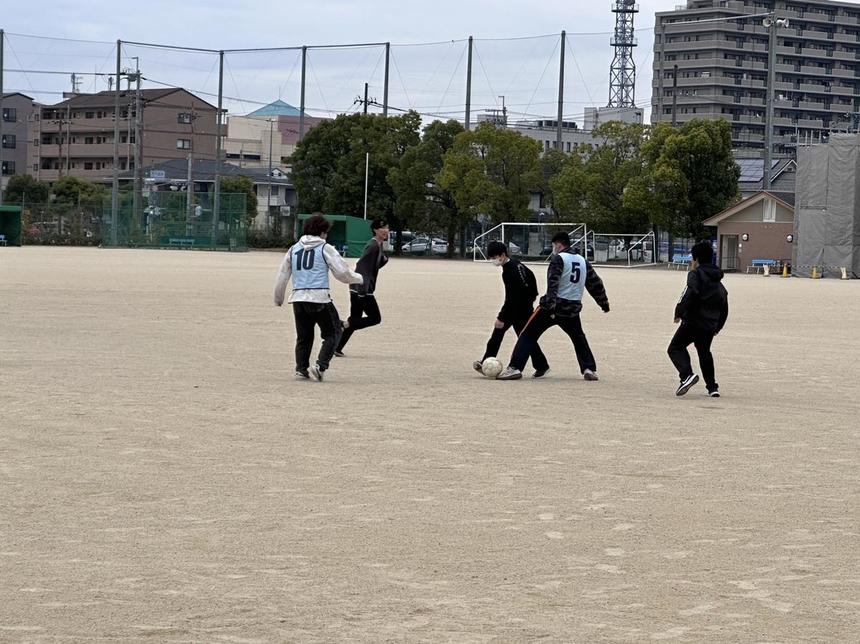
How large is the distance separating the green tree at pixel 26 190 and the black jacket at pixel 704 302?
3690 inches

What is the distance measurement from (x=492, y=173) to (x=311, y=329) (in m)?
60.6

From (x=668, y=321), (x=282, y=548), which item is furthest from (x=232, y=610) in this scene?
(x=668, y=321)

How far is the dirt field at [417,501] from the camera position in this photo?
4848 mm

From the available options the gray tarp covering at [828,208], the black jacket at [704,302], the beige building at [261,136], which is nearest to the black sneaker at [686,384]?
the black jacket at [704,302]

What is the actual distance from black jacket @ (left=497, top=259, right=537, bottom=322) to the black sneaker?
76.9 inches

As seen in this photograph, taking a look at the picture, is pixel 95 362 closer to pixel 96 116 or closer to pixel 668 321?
pixel 668 321

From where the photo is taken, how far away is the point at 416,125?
256 feet

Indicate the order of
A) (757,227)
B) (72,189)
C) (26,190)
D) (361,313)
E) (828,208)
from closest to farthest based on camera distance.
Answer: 1. (361,313)
2. (828,208)
3. (757,227)
4. (72,189)
5. (26,190)

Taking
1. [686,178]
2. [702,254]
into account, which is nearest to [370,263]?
[702,254]

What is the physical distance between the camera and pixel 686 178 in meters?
64.1

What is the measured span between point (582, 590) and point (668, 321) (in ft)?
58.2

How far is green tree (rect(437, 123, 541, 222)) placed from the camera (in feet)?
233

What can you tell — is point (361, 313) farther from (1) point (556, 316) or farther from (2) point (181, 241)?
(2) point (181, 241)

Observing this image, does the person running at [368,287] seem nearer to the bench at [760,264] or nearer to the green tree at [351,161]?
the bench at [760,264]
